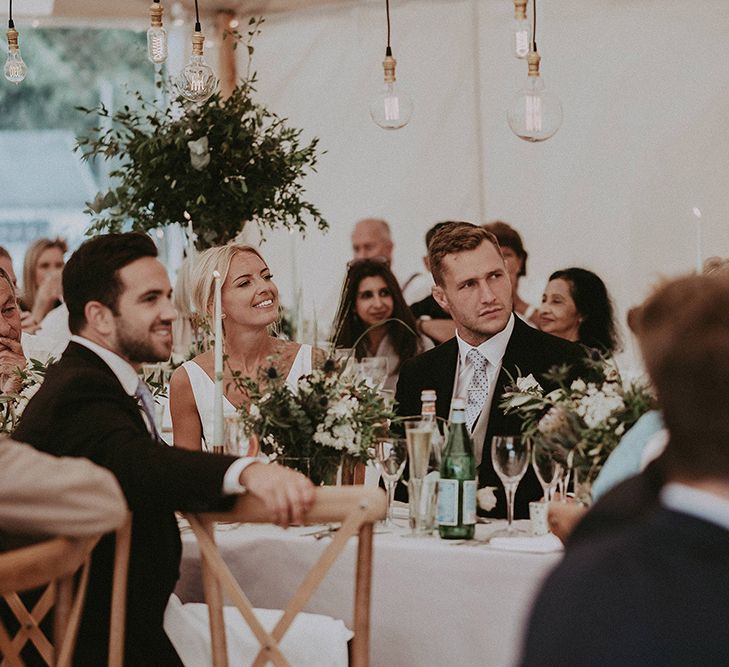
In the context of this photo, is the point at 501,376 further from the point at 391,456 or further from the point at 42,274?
the point at 42,274

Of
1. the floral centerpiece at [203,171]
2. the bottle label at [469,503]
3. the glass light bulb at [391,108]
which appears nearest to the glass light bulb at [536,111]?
the glass light bulb at [391,108]

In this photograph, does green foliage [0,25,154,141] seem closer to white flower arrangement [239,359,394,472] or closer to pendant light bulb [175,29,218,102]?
pendant light bulb [175,29,218,102]

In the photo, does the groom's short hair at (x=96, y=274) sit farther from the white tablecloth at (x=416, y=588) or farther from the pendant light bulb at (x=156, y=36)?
the pendant light bulb at (x=156, y=36)

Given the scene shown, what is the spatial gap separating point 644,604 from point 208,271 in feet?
9.84

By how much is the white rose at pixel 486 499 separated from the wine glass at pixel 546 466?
22 centimetres

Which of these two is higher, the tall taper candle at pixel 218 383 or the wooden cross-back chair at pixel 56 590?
the tall taper candle at pixel 218 383

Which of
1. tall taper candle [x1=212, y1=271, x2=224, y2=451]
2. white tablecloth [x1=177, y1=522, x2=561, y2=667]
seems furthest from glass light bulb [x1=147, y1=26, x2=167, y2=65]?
white tablecloth [x1=177, y1=522, x2=561, y2=667]

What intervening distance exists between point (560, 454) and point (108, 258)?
1042 mm

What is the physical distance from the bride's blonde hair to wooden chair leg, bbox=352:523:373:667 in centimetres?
205

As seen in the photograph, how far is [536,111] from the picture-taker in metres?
4.00

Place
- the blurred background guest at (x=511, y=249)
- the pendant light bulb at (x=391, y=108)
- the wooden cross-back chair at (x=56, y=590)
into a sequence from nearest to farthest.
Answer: the wooden cross-back chair at (x=56, y=590) → the pendant light bulb at (x=391, y=108) → the blurred background guest at (x=511, y=249)

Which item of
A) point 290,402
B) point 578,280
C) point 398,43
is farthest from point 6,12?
point 290,402

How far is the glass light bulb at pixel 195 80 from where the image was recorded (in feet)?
13.5

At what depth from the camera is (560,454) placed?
2508mm
